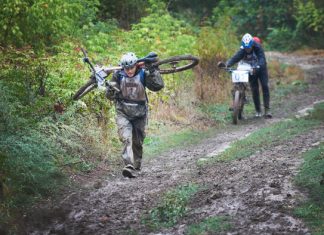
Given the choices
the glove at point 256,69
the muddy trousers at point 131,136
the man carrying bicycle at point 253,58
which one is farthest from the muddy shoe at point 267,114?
the muddy trousers at point 131,136

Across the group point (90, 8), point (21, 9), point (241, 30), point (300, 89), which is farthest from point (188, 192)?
point (241, 30)

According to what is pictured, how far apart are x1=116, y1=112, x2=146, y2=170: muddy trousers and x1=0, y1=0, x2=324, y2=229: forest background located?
0.65 m

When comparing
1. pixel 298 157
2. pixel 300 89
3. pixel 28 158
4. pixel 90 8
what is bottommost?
pixel 300 89

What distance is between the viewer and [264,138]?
1170cm

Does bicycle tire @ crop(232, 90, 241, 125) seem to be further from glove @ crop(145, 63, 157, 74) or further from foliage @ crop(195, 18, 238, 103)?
glove @ crop(145, 63, 157, 74)

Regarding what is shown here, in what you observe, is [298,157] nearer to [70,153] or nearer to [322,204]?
[322,204]

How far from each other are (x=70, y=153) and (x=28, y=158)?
1.77 m

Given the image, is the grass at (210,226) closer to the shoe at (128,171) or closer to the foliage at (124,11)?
the shoe at (128,171)

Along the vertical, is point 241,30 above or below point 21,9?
below

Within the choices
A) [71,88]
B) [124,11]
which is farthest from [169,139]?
[124,11]

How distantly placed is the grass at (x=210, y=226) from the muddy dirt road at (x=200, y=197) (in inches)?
3.9

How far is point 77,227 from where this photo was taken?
7.18 metres

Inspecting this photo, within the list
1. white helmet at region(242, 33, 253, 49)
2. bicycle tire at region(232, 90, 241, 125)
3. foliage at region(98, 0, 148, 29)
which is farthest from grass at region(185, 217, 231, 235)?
foliage at region(98, 0, 148, 29)

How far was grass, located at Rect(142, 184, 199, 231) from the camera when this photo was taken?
278 inches
